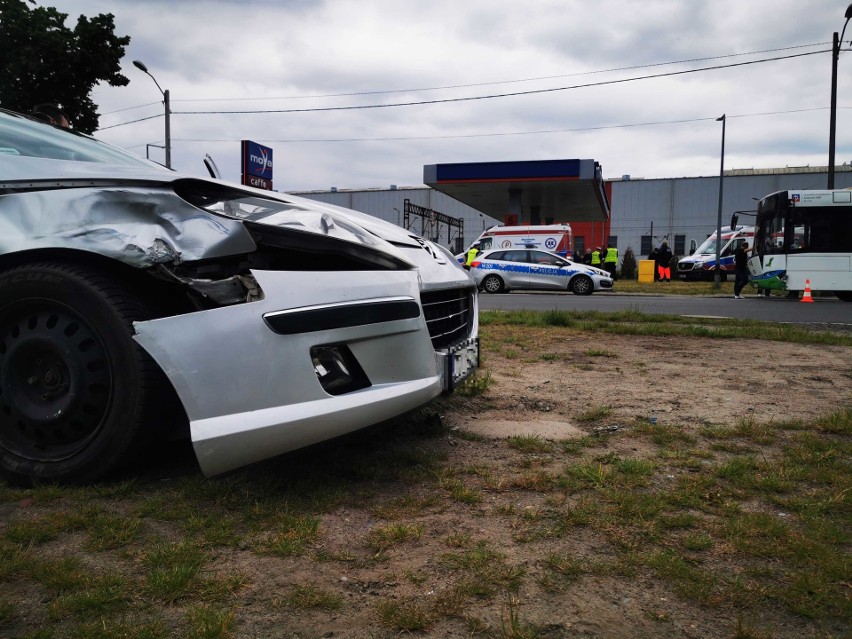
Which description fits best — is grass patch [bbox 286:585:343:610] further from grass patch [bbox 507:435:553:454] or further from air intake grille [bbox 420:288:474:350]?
grass patch [bbox 507:435:553:454]

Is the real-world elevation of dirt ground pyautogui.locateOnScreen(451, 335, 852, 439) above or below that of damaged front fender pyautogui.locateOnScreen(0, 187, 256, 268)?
below

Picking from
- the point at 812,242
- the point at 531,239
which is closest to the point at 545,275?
the point at 812,242

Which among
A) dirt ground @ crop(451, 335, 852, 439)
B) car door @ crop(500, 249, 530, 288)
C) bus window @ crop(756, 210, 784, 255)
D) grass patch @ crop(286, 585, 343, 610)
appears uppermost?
bus window @ crop(756, 210, 784, 255)

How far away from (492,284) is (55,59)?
14519mm

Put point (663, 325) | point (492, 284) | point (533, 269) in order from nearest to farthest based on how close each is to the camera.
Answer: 1. point (663, 325)
2. point (533, 269)
3. point (492, 284)

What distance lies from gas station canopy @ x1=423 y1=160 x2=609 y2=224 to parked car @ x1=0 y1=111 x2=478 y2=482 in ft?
84.0

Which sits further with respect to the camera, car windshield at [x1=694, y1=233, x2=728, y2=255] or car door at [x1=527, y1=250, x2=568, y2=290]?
car windshield at [x1=694, y1=233, x2=728, y2=255]

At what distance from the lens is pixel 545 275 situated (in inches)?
771

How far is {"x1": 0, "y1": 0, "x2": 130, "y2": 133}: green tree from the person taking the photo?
18891 mm

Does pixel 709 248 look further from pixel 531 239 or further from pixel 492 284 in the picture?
pixel 492 284

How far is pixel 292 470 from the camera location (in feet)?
8.98

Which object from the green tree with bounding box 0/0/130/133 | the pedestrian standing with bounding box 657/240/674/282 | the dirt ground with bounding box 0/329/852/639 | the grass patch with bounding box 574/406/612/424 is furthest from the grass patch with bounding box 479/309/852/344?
the pedestrian standing with bounding box 657/240/674/282

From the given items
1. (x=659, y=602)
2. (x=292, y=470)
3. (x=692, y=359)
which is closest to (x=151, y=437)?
(x=292, y=470)

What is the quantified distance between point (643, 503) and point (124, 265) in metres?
2.11
